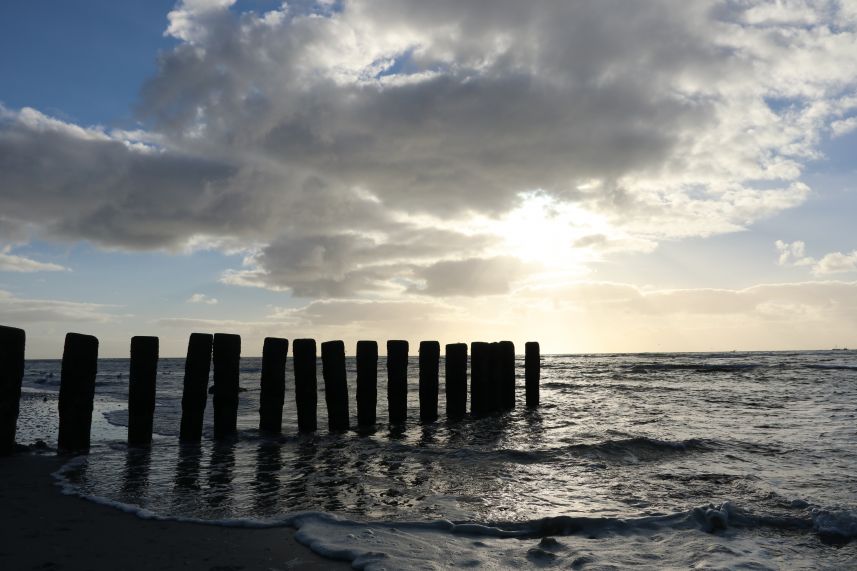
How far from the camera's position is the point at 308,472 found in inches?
280

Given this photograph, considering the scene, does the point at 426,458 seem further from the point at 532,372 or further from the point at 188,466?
the point at 532,372

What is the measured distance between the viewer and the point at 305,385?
10562 millimetres

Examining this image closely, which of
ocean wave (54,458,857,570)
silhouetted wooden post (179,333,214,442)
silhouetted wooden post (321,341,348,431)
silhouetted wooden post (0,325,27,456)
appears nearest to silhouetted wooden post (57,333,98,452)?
silhouetted wooden post (0,325,27,456)

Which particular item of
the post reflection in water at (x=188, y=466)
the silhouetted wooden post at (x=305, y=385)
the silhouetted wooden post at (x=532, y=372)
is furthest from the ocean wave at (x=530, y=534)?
the silhouetted wooden post at (x=532, y=372)

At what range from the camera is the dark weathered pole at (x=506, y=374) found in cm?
1384

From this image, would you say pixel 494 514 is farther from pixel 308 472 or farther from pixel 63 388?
pixel 63 388

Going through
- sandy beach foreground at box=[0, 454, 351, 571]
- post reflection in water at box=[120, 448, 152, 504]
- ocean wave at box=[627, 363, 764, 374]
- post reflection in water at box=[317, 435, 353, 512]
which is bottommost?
post reflection in water at box=[317, 435, 353, 512]

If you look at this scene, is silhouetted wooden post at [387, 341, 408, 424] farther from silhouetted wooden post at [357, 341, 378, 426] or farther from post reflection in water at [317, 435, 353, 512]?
post reflection in water at [317, 435, 353, 512]

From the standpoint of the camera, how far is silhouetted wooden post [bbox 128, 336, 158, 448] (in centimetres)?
874

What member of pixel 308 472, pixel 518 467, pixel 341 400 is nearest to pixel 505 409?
pixel 341 400

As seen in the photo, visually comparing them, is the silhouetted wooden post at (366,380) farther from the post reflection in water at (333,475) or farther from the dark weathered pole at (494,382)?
the dark weathered pole at (494,382)

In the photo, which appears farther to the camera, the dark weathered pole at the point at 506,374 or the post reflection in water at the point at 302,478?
the dark weathered pole at the point at 506,374

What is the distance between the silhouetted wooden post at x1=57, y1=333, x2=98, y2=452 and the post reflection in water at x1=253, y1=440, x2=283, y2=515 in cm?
256

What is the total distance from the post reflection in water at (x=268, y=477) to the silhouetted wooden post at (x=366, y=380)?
208cm
